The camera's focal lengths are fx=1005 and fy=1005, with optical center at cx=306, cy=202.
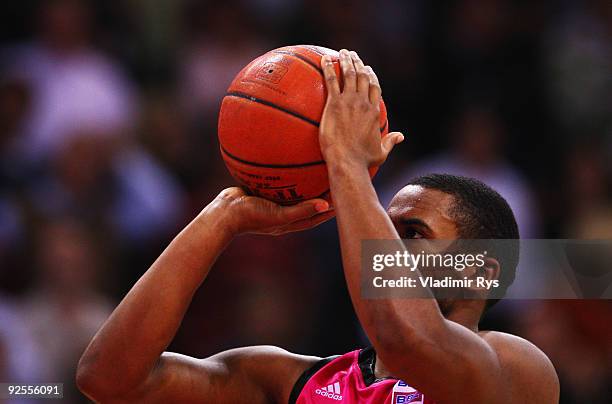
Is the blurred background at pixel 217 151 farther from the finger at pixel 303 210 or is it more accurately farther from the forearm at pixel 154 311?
the finger at pixel 303 210

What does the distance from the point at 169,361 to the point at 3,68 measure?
491 centimetres

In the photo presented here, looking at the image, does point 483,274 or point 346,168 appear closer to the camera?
point 346,168

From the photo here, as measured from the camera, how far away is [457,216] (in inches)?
139

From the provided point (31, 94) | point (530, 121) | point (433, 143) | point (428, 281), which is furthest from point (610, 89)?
point (428, 281)

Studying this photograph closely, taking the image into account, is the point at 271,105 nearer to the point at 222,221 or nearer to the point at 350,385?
the point at 222,221

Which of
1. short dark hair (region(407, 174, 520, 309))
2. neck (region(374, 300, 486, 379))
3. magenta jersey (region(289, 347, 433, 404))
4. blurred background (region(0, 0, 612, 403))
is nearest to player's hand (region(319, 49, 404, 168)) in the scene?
short dark hair (region(407, 174, 520, 309))

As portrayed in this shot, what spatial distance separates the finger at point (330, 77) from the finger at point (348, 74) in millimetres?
28

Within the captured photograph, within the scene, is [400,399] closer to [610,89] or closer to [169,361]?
[169,361]

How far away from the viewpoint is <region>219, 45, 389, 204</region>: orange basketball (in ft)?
10.9

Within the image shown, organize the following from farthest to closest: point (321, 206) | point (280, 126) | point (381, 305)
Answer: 1. point (321, 206)
2. point (280, 126)
3. point (381, 305)

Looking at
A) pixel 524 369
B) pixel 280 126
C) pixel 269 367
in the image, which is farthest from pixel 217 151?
pixel 524 369

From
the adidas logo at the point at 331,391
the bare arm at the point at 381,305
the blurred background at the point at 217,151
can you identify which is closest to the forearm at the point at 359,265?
the bare arm at the point at 381,305

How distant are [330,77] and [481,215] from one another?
0.75 meters

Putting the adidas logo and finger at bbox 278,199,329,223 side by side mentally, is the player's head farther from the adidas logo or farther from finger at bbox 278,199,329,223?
the adidas logo
